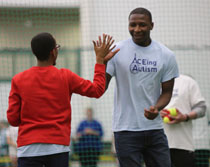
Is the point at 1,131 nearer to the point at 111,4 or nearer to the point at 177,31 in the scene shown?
the point at 111,4

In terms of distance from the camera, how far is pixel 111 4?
8945mm

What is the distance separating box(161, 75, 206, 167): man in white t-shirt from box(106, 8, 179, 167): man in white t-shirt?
43.1 inches

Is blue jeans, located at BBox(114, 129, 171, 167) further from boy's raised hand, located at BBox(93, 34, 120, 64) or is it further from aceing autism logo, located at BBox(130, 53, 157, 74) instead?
boy's raised hand, located at BBox(93, 34, 120, 64)

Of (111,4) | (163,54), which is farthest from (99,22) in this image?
(163,54)

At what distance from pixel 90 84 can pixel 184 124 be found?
6.81 ft

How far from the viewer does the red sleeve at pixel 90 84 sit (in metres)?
3.14

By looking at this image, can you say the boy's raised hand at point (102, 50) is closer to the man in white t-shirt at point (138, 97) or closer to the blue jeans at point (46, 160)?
the man in white t-shirt at point (138, 97)

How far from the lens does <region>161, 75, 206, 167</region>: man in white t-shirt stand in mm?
4820

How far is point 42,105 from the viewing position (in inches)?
119

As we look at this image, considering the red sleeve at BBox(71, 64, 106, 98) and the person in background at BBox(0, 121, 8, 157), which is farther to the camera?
the person in background at BBox(0, 121, 8, 157)

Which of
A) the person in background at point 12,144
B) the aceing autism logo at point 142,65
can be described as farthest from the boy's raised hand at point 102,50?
the person in background at point 12,144

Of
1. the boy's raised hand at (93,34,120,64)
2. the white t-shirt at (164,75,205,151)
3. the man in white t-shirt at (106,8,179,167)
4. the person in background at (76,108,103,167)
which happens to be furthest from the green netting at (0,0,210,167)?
the boy's raised hand at (93,34,120,64)

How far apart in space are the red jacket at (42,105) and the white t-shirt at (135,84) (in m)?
0.68

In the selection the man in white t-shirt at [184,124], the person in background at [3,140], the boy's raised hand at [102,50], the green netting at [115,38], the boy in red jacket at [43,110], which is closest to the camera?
the boy in red jacket at [43,110]
